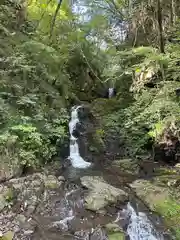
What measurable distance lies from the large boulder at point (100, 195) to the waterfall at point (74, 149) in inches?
80.7

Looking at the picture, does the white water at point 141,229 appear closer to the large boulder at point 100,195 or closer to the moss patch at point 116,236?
the moss patch at point 116,236

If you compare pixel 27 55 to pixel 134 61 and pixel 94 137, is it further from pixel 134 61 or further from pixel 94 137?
pixel 134 61

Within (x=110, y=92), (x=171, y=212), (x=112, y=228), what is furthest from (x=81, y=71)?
(x=112, y=228)

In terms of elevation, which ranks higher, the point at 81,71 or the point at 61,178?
the point at 81,71

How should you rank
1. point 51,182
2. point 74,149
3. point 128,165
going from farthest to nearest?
point 74,149 < point 128,165 < point 51,182

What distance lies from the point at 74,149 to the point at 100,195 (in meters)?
4.01

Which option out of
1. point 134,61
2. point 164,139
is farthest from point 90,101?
point 164,139

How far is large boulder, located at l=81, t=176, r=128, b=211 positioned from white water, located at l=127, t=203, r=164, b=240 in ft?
1.82

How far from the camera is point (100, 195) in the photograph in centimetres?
611

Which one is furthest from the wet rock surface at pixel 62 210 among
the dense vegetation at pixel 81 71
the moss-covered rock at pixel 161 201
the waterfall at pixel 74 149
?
the waterfall at pixel 74 149

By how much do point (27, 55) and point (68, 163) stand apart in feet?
12.7

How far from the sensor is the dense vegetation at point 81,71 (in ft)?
24.3

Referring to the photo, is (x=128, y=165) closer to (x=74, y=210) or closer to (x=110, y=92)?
(x=74, y=210)

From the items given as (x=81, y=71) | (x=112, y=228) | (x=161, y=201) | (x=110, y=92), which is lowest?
(x=112, y=228)
